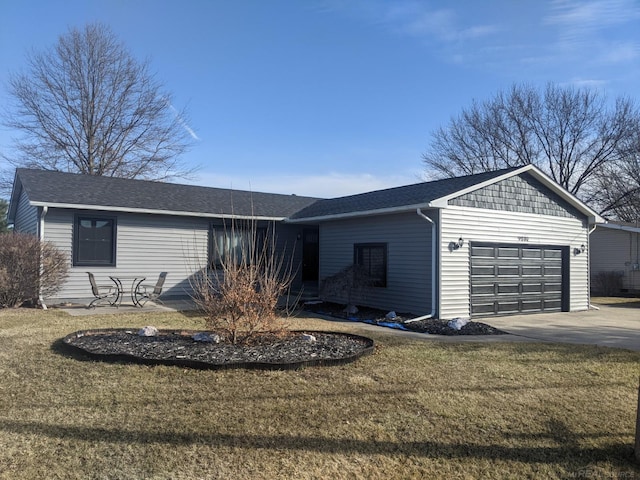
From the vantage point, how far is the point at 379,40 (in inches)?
520

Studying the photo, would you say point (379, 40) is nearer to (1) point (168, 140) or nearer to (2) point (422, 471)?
(2) point (422, 471)

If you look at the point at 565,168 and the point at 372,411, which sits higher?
the point at 565,168

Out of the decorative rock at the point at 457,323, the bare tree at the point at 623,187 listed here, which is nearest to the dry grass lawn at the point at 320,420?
the decorative rock at the point at 457,323

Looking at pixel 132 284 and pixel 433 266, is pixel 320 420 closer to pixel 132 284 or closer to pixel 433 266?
pixel 433 266

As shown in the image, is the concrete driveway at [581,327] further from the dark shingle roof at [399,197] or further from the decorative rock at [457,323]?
the dark shingle roof at [399,197]

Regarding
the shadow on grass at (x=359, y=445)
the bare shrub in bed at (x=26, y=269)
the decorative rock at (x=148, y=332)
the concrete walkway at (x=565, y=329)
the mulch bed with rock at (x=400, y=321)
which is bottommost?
the shadow on grass at (x=359, y=445)

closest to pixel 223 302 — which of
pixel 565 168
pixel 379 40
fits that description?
pixel 379 40

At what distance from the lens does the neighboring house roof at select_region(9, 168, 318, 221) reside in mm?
12484

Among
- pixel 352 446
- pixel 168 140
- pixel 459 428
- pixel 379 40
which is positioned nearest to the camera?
pixel 352 446

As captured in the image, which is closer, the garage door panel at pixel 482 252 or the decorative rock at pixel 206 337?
the decorative rock at pixel 206 337

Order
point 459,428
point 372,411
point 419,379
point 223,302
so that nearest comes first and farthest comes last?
point 459,428
point 372,411
point 419,379
point 223,302

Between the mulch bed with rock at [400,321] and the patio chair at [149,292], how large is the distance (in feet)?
12.7

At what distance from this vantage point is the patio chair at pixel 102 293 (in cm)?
1141

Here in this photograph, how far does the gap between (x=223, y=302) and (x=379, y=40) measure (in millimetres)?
9490
